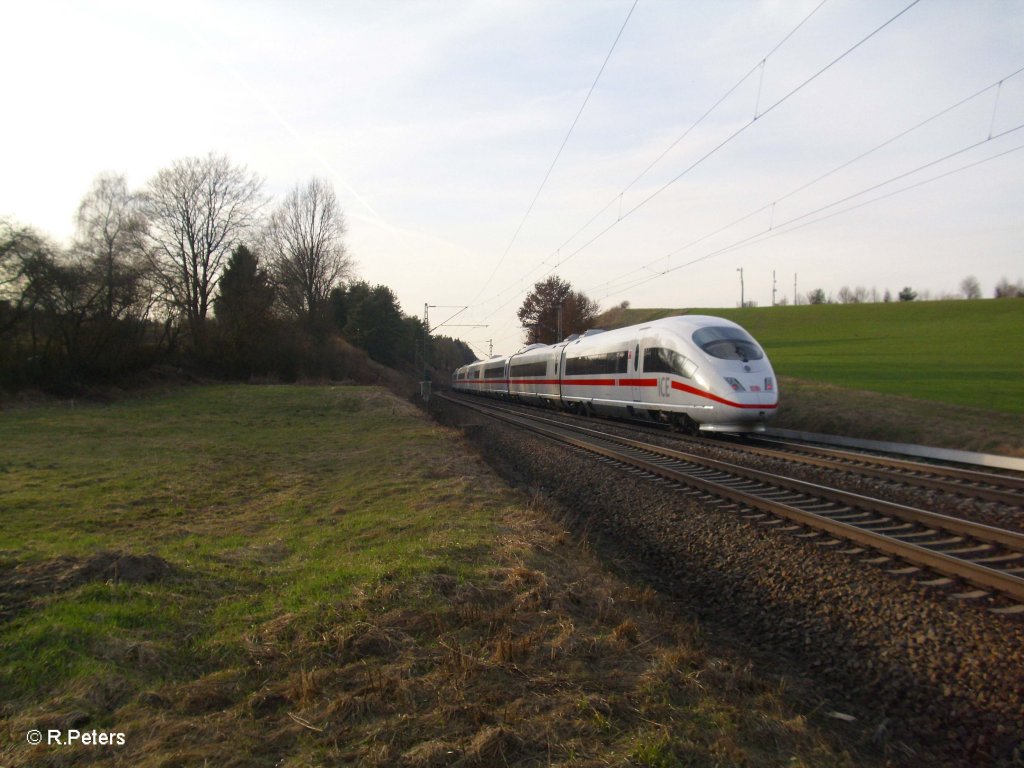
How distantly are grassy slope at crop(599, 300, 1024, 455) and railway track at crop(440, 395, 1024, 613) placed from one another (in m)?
7.63

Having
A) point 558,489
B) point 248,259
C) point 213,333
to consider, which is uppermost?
point 248,259

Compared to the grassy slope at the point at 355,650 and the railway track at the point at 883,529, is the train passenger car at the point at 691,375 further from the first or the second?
the grassy slope at the point at 355,650

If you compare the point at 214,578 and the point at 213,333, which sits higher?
the point at 213,333

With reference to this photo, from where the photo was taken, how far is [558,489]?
11023mm

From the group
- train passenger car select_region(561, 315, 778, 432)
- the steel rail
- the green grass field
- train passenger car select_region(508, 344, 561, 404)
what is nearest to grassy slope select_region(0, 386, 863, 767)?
the steel rail

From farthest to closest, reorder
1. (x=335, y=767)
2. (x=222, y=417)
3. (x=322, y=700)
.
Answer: (x=222, y=417) < (x=322, y=700) < (x=335, y=767)

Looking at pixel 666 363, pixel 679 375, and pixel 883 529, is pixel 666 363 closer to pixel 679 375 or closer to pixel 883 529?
pixel 679 375

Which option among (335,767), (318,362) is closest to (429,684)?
(335,767)

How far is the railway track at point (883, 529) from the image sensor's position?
5.38 meters

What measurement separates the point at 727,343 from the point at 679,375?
1460 millimetres

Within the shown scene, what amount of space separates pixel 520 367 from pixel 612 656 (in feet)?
105

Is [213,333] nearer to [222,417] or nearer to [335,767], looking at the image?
[222,417]
